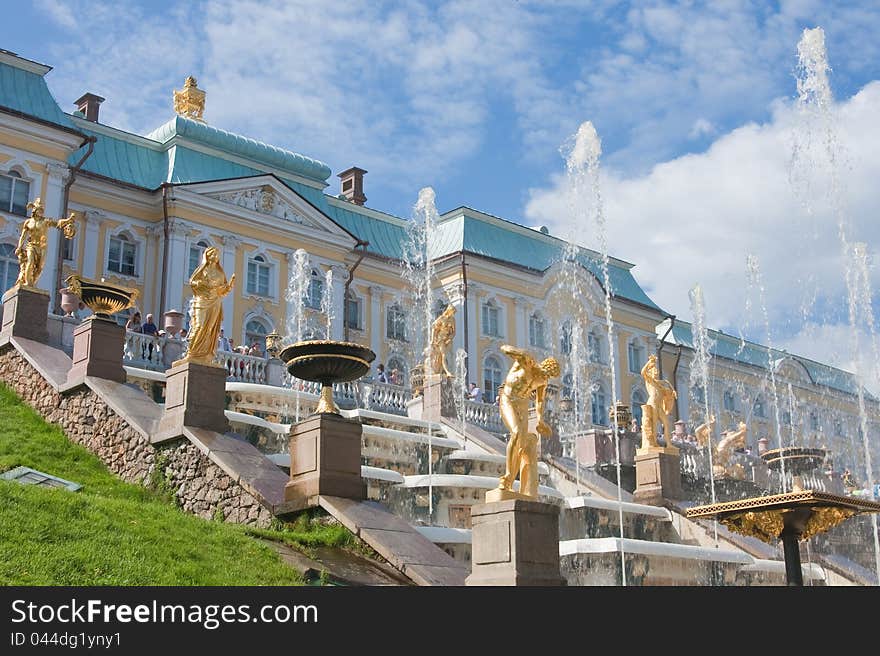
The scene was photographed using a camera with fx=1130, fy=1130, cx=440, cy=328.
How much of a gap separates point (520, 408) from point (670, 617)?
15.1ft

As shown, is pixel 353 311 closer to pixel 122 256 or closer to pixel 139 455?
pixel 122 256

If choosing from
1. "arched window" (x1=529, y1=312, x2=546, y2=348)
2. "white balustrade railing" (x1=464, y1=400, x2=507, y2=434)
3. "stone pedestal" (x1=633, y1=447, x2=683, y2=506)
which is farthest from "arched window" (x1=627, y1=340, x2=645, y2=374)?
"stone pedestal" (x1=633, y1=447, x2=683, y2=506)

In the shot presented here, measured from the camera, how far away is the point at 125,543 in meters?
10.8

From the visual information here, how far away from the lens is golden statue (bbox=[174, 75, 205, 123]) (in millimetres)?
43625

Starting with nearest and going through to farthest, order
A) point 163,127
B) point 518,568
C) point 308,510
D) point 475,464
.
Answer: point 518,568 < point 308,510 < point 475,464 < point 163,127

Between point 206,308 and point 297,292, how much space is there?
84.4 ft

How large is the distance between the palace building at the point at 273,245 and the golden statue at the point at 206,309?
19633 millimetres

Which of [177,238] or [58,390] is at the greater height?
[177,238]

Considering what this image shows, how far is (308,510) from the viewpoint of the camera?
13.4m

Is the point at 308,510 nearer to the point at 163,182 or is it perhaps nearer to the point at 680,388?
the point at 163,182

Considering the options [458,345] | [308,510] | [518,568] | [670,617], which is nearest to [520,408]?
[518,568]

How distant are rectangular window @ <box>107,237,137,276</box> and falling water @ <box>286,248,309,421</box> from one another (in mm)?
5820

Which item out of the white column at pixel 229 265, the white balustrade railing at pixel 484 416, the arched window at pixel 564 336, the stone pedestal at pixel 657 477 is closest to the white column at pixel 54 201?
the white column at pixel 229 265

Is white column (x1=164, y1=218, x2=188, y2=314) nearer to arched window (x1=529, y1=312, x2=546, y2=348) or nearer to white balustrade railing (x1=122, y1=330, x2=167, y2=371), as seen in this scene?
white balustrade railing (x1=122, y1=330, x2=167, y2=371)
